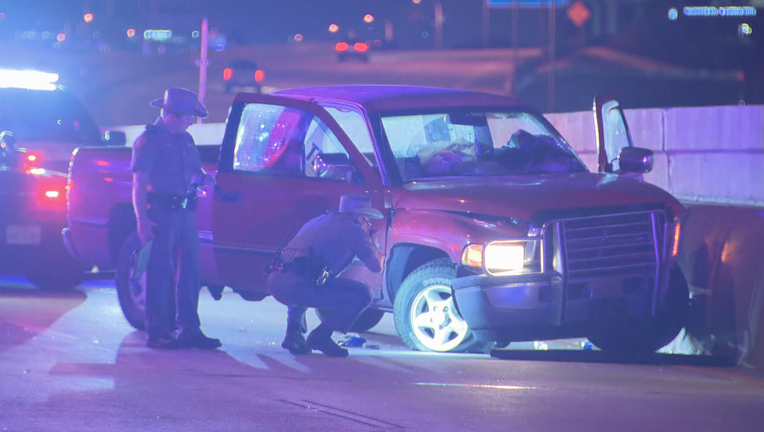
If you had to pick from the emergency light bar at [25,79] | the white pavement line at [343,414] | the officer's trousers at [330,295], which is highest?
the emergency light bar at [25,79]

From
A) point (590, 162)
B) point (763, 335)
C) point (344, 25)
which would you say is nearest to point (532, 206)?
point (763, 335)

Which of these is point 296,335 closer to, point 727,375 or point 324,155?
point 324,155

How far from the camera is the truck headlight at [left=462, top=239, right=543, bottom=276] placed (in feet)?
28.2

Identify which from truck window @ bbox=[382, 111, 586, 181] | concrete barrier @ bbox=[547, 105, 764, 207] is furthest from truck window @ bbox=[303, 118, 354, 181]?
concrete barrier @ bbox=[547, 105, 764, 207]

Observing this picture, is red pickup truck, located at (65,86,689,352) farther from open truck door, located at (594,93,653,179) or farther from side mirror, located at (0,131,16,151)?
side mirror, located at (0,131,16,151)

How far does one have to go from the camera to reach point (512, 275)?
8.58m

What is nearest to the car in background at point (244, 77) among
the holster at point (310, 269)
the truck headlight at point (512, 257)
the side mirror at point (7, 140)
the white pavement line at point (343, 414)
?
the side mirror at point (7, 140)

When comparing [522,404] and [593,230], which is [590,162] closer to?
[593,230]

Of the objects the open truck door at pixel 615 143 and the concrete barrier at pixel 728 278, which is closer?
the concrete barrier at pixel 728 278

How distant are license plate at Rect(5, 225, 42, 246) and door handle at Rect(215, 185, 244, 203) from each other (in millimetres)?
3608

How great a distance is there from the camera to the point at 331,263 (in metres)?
8.88

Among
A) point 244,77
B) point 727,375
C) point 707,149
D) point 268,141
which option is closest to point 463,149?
point 268,141

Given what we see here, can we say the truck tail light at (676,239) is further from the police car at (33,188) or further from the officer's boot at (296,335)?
the police car at (33,188)

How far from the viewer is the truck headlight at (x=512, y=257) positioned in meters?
8.59
